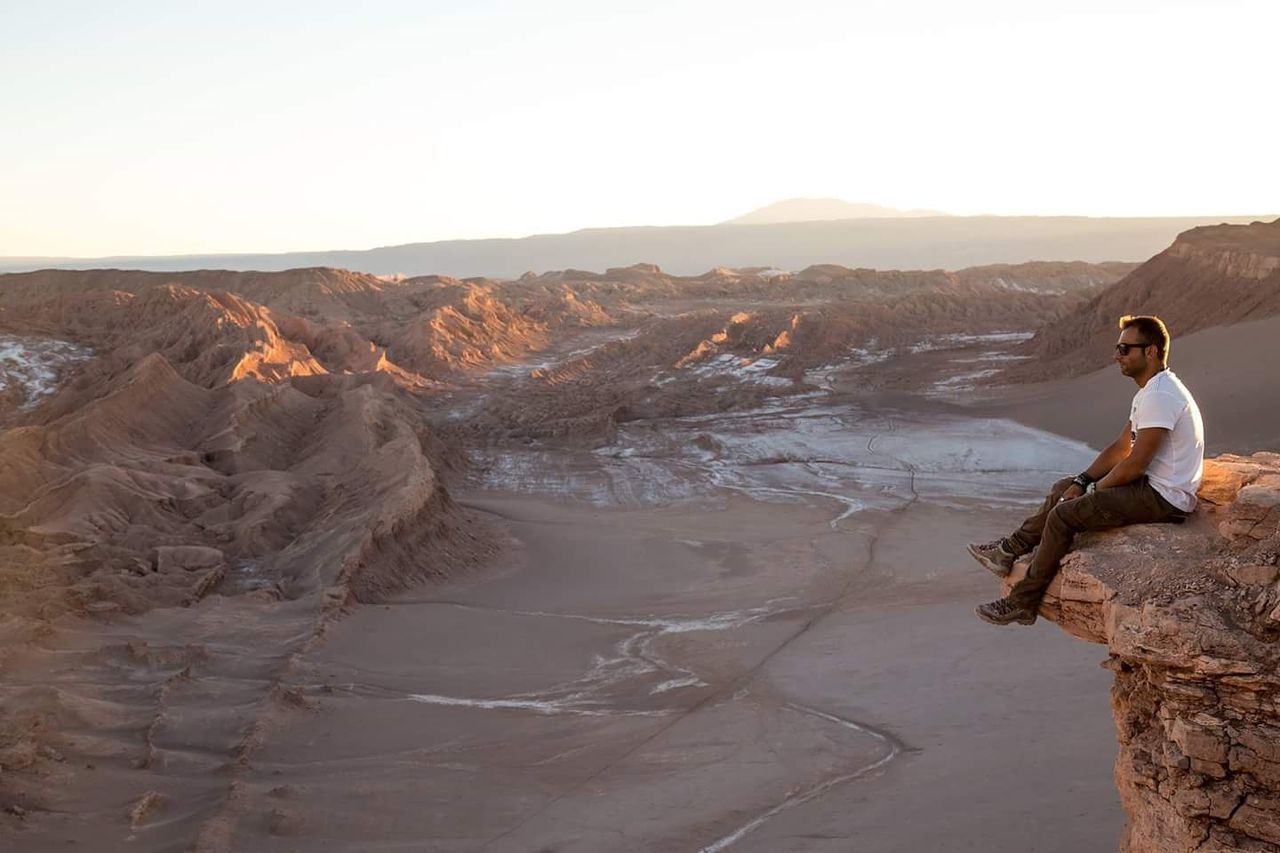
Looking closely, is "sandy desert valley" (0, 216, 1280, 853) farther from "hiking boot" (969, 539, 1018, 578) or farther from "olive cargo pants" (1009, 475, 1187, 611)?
"olive cargo pants" (1009, 475, 1187, 611)

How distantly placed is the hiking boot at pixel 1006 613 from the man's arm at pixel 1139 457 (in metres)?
0.57

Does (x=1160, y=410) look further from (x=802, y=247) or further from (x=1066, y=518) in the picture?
(x=802, y=247)

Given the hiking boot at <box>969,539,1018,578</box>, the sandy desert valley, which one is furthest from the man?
the sandy desert valley

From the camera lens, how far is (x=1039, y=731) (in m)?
6.88

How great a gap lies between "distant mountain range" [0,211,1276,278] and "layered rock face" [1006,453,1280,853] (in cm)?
9805

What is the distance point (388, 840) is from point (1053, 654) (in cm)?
455

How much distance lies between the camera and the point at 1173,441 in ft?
13.9

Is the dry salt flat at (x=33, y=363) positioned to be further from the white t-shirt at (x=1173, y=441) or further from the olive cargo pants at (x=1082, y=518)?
the white t-shirt at (x=1173, y=441)

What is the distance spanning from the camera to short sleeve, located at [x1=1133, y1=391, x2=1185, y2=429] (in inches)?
164

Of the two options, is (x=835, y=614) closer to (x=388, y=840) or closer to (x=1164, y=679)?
(x=388, y=840)

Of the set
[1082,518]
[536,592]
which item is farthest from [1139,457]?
[536,592]

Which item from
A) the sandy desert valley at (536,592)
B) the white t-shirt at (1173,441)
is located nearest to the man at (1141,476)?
the white t-shirt at (1173,441)

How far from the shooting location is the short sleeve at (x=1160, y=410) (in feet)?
13.7

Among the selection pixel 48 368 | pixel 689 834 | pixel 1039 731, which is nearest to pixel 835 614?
pixel 1039 731
